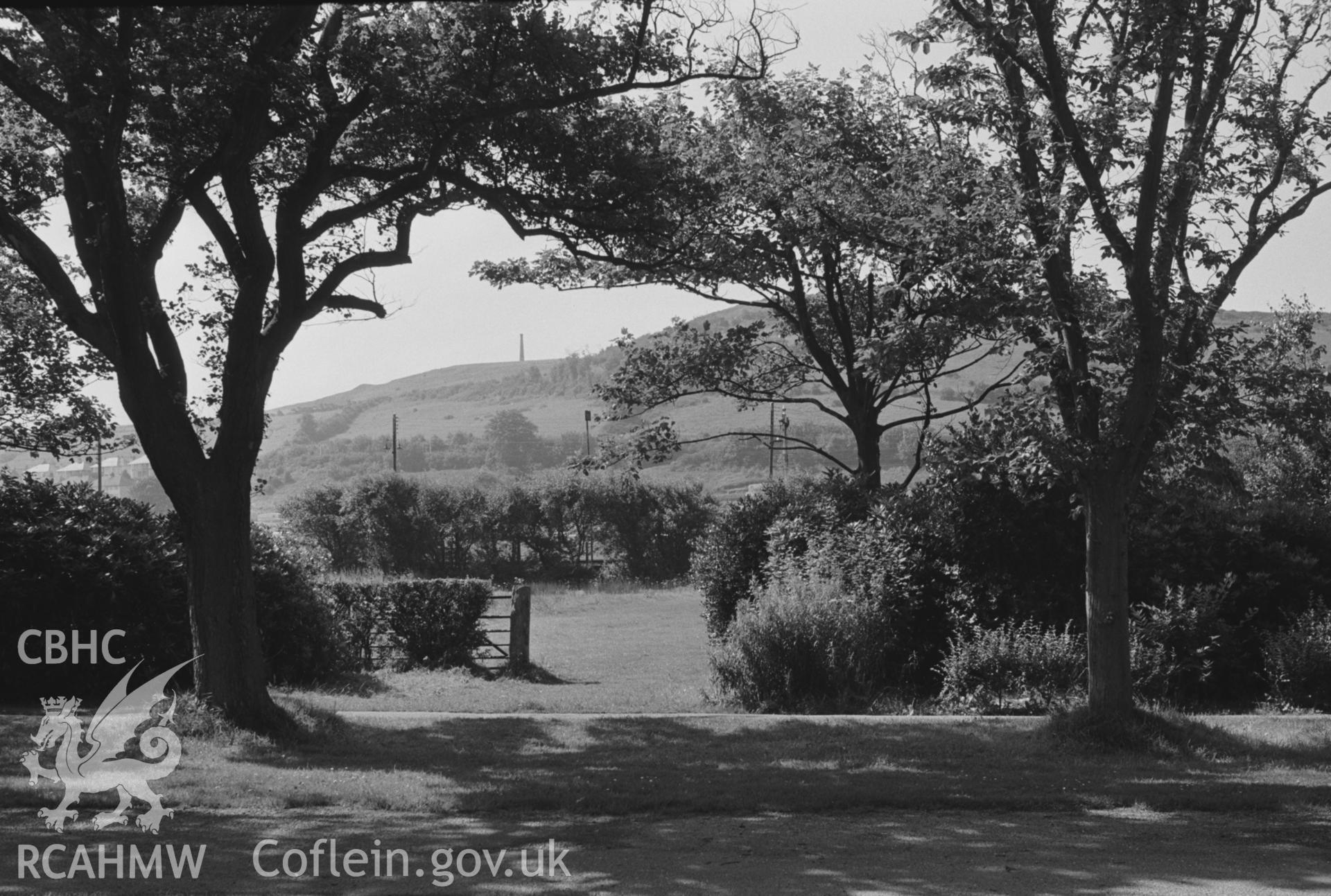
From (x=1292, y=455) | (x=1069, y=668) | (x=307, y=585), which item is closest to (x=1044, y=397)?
(x=1069, y=668)

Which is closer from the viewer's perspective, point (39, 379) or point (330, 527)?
point (39, 379)

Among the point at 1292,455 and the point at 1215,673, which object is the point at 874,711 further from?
the point at 1292,455

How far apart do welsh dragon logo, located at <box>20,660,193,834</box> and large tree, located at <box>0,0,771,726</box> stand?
89cm

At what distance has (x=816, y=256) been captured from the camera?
20156 millimetres

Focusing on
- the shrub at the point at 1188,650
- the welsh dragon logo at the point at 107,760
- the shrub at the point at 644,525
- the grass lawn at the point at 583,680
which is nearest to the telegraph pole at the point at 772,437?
the grass lawn at the point at 583,680

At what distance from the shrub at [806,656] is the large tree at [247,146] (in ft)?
17.3

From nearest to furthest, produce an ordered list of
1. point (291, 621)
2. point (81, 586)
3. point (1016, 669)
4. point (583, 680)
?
1. point (1016, 669)
2. point (81, 586)
3. point (291, 621)
4. point (583, 680)

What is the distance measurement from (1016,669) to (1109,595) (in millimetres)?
2866

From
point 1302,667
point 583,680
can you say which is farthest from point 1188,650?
point 583,680

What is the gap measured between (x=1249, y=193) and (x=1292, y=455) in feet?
51.2

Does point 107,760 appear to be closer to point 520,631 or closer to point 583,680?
point 520,631

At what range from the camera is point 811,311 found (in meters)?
21.9

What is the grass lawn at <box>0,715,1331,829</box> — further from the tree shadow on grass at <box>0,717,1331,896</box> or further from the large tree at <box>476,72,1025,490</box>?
the large tree at <box>476,72,1025,490</box>

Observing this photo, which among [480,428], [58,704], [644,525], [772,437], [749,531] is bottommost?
[58,704]
